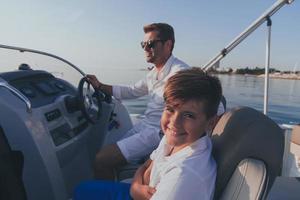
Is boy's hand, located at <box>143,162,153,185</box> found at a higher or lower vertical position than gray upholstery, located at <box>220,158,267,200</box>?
lower

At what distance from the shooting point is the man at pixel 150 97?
7.07 feet

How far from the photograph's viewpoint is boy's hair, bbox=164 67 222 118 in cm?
110

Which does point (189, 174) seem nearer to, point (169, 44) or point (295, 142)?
point (169, 44)

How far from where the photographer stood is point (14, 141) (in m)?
1.75

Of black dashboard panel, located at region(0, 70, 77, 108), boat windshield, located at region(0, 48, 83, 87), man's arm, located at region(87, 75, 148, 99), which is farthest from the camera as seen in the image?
man's arm, located at region(87, 75, 148, 99)

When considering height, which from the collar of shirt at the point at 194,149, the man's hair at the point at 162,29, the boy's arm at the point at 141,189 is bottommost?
the boy's arm at the point at 141,189

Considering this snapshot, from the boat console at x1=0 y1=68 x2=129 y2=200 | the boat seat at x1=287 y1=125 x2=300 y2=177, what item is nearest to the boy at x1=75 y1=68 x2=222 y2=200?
the boat console at x1=0 y1=68 x2=129 y2=200

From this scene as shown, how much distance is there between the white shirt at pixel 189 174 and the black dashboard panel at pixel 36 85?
1047mm

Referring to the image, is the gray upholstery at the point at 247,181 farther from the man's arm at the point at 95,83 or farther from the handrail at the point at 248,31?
the handrail at the point at 248,31

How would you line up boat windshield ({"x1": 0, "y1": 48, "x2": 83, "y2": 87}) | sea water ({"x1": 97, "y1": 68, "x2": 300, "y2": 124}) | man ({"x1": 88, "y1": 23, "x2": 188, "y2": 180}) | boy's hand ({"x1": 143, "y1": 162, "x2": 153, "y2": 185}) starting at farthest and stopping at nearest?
sea water ({"x1": 97, "y1": 68, "x2": 300, "y2": 124})
boat windshield ({"x1": 0, "y1": 48, "x2": 83, "y2": 87})
man ({"x1": 88, "y1": 23, "x2": 188, "y2": 180})
boy's hand ({"x1": 143, "y1": 162, "x2": 153, "y2": 185})

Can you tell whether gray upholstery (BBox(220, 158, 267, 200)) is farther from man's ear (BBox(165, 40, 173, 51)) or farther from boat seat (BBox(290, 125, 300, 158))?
boat seat (BBox(290, 125, 300, 158))

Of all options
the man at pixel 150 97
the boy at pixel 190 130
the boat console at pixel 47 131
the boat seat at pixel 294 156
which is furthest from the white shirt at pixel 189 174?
the boat seat at pixel 294 156

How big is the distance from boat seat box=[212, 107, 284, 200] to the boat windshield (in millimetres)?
1481

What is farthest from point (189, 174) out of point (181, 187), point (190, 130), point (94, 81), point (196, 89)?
point (94, 81)
